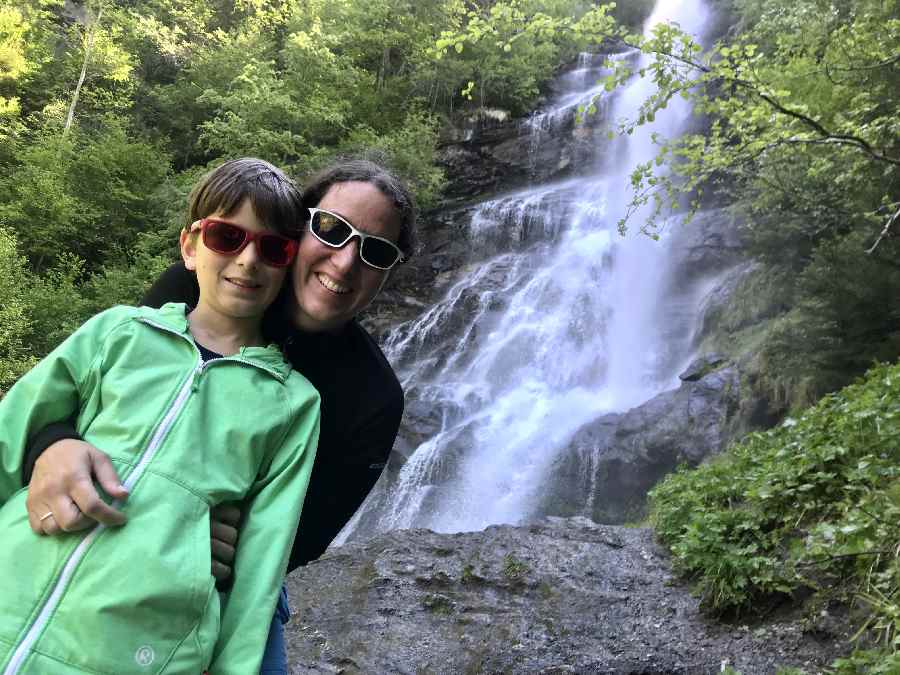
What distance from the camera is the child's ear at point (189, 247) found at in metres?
1.53

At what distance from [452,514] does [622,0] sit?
89.3 feet

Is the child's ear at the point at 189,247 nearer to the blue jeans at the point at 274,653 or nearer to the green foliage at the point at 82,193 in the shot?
the blue jeans at the point at 274,653

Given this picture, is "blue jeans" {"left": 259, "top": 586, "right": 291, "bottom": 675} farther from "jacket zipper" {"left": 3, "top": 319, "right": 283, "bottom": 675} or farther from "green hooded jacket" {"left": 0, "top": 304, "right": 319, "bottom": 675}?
"jacket zipper" {"left": 3, "top": 319, "right": 283, "bottom": 675}

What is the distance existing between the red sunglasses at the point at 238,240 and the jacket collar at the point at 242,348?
0.58 feet

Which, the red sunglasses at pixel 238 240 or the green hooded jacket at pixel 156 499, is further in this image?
the red sunglasses at pixel 238 240

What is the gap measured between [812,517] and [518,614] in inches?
83.0

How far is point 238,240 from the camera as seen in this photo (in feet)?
4.71

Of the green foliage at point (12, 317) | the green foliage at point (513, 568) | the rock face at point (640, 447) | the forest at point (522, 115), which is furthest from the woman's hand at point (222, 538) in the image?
the green foliage at point (12, 317)

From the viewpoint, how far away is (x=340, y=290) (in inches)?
A: 59.1

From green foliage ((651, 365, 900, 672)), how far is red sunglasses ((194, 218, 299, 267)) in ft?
8.57

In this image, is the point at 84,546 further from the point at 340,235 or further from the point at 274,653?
the point at 340,235

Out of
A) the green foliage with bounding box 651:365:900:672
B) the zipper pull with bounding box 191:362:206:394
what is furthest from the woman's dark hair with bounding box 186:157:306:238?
the green foliage with bounding box 651:365:900:672

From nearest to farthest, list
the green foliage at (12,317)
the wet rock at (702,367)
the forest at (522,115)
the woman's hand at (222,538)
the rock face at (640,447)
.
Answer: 1. the woman's hand at (222,538)
2. the forest at (522,115)
3. the rock face at (640,447)
4. the green foliage at (12,317)
5. the wet rock at (702,367)

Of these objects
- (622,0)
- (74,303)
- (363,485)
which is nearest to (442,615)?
(363,485)
